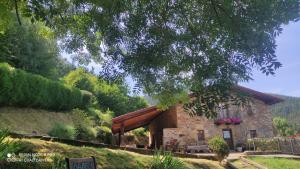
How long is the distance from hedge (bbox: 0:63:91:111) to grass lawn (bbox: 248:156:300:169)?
1397cm

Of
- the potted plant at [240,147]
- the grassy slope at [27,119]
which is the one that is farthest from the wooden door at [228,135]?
the grassy slope at [27,119]

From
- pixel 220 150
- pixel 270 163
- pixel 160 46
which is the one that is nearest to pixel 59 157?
pixel 160 46

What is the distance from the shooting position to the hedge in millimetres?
17750

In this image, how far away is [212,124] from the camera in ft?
93.2

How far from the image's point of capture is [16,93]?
1862 centimetres

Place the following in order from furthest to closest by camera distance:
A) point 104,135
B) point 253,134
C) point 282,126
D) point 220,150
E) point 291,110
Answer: point 291,110, point 282,126, point 253,134, point 104,135, point 220,150

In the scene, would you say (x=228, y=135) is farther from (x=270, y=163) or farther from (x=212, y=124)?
(x=270, y=163)

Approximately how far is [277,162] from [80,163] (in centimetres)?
1463

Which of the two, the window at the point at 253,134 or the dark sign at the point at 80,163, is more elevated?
the window at the point at 253,134

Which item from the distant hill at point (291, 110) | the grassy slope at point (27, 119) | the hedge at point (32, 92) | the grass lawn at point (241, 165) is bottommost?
the grass lawn at point (241, 165)

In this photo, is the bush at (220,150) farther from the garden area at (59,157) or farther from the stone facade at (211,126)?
the stone facade at (211,126)

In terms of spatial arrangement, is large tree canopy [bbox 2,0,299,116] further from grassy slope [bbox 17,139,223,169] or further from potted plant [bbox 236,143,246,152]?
potted plant [bbox 236,143,246,152]

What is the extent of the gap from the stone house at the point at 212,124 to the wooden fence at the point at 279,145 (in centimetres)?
289

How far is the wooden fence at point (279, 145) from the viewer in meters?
23.7
